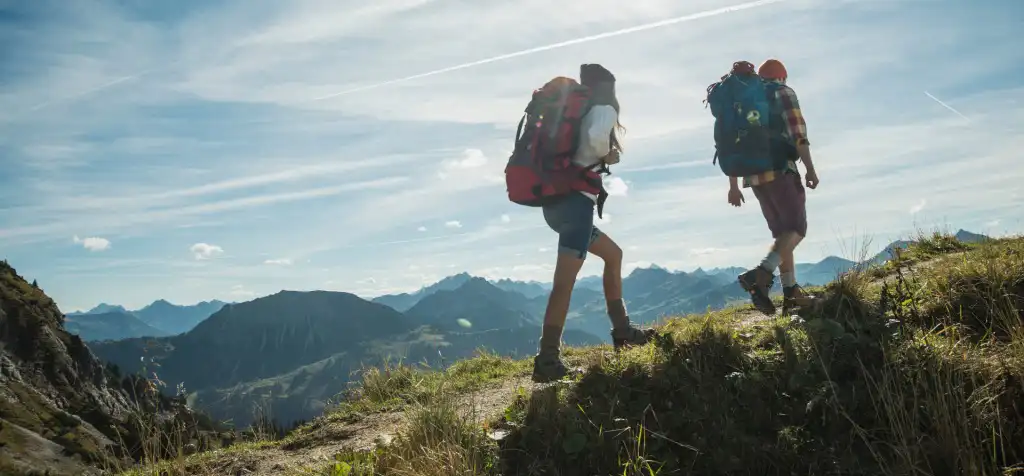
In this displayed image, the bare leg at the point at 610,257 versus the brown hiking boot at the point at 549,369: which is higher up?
the bare leg at the point at 610,257

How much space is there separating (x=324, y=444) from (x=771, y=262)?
5440 millimetres

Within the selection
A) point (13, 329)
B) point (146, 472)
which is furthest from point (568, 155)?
point (13, 329)

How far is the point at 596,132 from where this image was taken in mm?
5324

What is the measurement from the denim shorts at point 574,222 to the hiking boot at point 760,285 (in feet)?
7.69

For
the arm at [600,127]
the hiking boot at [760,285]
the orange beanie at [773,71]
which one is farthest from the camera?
the orange beanie at [773,71]

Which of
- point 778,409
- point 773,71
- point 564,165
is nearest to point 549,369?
point 564,165

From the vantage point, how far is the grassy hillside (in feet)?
11.0

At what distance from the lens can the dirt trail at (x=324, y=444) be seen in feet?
14.8

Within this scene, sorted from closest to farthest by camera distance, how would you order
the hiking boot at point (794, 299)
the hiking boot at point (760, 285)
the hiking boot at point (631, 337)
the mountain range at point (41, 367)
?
the hiking boot at point (794, 299) < the hiking boot at point (631, 337) < the hiking boot at point (760, 285) < the mountain range at point (41, 367)

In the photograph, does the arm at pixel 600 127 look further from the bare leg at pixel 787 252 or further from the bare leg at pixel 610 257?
the bare leg at pixel 787 252

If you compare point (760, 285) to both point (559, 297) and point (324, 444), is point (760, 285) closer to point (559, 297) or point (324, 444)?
point (559, 297)

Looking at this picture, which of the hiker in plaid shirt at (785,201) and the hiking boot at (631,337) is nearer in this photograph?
the hiking boot at (631,337)

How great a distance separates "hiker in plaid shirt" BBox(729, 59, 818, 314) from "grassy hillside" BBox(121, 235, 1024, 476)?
1.39 metres

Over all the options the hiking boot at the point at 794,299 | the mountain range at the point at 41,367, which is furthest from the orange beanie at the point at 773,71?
the mountain range at the point at 41,367
